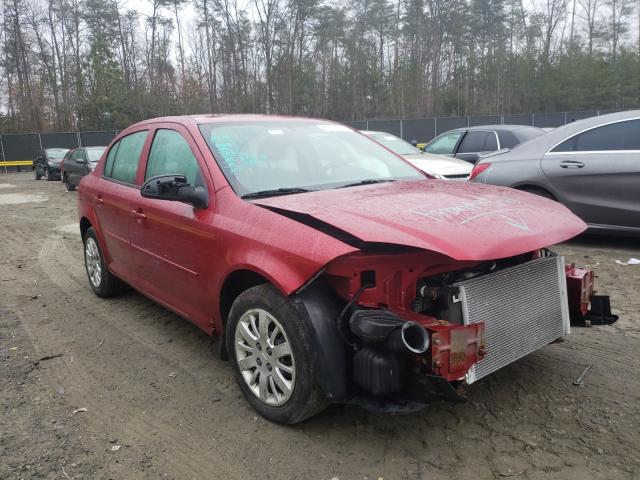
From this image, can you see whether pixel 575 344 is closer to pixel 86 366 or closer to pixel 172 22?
pixel 86 366

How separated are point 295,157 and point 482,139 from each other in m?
7.69

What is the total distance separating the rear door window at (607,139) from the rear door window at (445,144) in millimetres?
4537

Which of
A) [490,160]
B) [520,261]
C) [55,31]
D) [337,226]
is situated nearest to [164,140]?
[337,226]

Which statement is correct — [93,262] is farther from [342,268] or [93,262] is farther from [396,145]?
[396,145]

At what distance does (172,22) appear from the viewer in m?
41.8

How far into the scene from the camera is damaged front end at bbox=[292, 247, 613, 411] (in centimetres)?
241

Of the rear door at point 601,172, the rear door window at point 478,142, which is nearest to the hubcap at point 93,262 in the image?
the rear door at point 601,172

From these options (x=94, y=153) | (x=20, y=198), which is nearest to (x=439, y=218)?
(x=20, y=198)

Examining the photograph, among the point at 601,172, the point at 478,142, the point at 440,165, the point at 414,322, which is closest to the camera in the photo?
the point at 414,322

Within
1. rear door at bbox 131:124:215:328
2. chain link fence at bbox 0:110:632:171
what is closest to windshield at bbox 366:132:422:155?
rear door at bbox 131:124:215:328

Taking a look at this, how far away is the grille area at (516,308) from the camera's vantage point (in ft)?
8.64

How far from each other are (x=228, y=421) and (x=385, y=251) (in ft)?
4.50

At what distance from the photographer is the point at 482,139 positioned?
34.3 ft

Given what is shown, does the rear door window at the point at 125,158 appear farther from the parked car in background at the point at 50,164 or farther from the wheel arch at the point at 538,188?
the parked car in background at the point at 50,164
